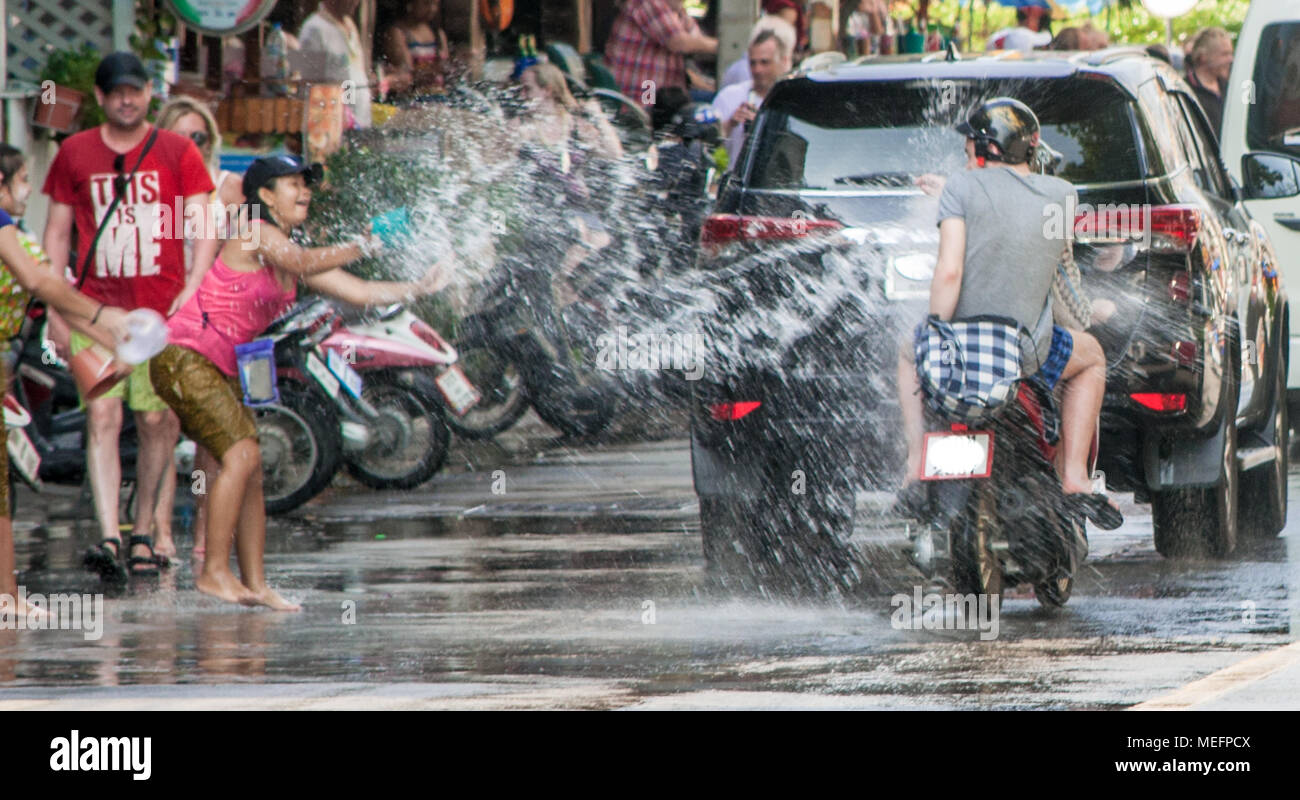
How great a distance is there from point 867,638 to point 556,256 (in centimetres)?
678

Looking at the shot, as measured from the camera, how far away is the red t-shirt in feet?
34.6

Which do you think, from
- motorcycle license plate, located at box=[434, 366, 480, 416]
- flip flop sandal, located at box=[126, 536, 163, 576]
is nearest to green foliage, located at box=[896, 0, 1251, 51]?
motorcycle license plate, located at box=[434, 366, 480, 416]

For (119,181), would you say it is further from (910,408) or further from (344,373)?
(910,408)

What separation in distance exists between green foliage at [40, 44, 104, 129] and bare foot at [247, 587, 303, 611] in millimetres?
7562

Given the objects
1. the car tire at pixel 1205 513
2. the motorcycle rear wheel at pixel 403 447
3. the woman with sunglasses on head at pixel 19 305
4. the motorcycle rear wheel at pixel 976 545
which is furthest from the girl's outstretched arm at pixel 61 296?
the motorcycle rear wheel at pixel 403 447

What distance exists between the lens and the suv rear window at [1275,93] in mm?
13672

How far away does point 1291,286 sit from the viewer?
13352 millimetres

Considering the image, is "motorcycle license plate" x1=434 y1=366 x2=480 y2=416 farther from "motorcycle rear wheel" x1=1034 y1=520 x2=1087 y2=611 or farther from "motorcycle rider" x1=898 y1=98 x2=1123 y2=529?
"motorcycle rear wheel" x1=1034 y1=520 x2=1087 y2=611

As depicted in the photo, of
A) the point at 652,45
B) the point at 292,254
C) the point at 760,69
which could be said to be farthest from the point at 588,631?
the point at 652,45

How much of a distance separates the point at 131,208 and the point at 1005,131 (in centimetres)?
370

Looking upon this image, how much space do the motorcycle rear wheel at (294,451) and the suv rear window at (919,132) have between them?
3.41 m

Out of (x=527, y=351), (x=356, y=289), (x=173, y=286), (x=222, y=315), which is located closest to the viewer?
(x=222, y=315)

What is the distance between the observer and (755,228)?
9.28m

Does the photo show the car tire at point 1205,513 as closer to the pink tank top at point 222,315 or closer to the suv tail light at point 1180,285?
the suv tail light at point 1180,285
